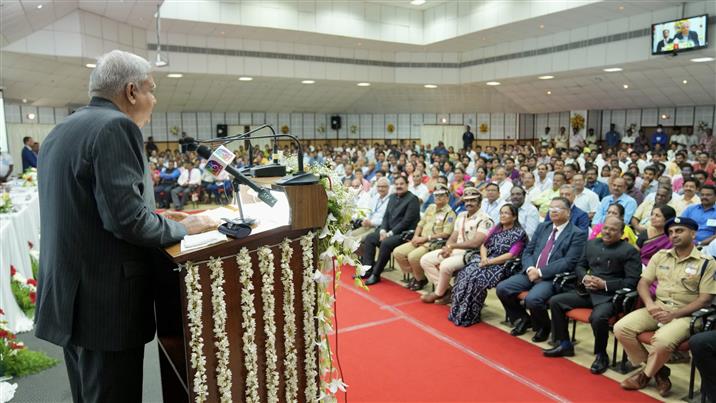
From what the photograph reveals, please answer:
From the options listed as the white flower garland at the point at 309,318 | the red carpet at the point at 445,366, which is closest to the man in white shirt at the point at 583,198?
the red carpet at the point at 445,366

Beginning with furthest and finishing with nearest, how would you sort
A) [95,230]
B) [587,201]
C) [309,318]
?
1. [587,201]
2. [309,318]
3. [95,230]

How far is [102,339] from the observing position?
1541mm

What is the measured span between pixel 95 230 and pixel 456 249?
4.23m

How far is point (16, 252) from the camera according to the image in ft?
14.9

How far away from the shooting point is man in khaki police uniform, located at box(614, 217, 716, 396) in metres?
3.29

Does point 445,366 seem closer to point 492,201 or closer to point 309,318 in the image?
point 309,318

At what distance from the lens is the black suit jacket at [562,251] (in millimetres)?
4221

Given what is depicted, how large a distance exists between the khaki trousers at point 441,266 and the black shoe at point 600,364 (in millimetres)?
1665

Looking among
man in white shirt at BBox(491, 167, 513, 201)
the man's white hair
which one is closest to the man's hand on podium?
the man's white hair

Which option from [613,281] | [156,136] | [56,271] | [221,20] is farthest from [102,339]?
[156,136]

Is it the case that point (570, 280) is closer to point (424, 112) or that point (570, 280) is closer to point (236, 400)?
point (236, 400)

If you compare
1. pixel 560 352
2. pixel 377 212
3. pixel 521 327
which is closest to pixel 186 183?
pixel 377 212

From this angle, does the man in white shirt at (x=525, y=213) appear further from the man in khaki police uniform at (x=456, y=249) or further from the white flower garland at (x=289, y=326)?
the white flower garland at (x=289, y=326)

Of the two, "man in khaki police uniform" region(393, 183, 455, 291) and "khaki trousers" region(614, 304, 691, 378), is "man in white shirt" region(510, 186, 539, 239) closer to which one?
"man in khaki police uniform" region(393, 183, 455, 291)
